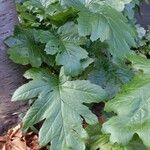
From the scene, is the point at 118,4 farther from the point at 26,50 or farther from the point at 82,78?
the point at 26,50

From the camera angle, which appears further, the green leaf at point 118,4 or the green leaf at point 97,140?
the green leaf at point 118,4

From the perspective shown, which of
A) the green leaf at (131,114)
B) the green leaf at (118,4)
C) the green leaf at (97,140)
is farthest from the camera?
the green leaf at (118,4)

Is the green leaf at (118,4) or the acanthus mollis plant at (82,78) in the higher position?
the green leaf at (118,4)

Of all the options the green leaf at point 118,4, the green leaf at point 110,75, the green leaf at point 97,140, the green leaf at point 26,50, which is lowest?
the green leaf at point 97,140

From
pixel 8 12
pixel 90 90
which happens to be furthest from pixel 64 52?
pixel 8 12

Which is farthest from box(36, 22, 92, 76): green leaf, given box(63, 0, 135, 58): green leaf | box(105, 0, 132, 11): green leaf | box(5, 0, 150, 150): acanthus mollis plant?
box(105, 0, 132, 11): green leaf

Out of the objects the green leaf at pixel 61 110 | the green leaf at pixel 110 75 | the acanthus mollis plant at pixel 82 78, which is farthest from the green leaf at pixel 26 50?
the green leaf at pixel 110 75

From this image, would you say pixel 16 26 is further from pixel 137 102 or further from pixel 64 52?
pixel 137 102

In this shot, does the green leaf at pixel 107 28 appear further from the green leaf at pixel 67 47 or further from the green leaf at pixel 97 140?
the green leaf at pixel 97 140
